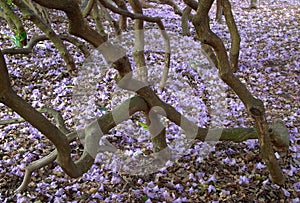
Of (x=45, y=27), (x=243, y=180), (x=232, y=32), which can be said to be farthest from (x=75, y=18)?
(x=232, y=32)

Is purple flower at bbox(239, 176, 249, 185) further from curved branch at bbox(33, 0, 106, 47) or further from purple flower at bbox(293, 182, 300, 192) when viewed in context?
curved branch at bbox(33, 0, 106, 47)

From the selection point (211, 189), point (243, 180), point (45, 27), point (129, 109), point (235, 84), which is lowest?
point (211, 189)

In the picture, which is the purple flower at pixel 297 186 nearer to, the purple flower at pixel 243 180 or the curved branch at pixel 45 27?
the purple flower at pixel 243 180

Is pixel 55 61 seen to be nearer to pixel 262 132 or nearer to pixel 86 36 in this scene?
pixel 86 36

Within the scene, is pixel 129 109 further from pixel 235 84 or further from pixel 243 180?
pixel 243 180

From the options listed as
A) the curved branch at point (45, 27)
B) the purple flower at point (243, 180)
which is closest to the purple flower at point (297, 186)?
the purple flower at point (243, 180)

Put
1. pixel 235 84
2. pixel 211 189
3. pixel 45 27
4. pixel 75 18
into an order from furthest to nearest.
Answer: pixel 45 27, pixel 211 189, pixel 235 84, pixel 75 18

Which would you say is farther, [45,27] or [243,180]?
[45,27]

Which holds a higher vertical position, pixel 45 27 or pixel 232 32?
pixel 232 32

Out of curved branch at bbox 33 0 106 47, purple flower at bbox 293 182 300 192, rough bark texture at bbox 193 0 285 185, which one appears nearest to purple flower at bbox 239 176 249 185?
rough bark texture at bbox 193 0 285 185

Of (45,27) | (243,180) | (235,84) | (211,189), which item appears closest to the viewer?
(235,84)

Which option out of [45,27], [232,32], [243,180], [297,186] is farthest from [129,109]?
[232,32]

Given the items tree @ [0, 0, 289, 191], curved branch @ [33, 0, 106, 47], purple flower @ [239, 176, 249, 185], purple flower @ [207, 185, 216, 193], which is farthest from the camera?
purple flower @ [239, 176, 249, 185]

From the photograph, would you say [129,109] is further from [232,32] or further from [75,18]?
[232,32]
